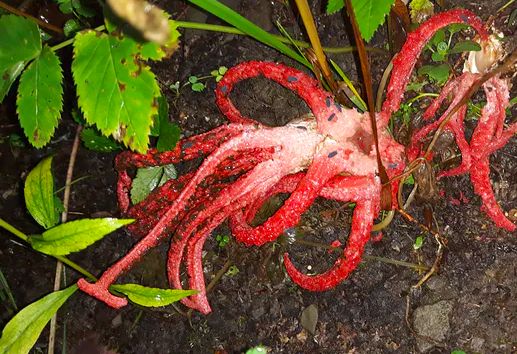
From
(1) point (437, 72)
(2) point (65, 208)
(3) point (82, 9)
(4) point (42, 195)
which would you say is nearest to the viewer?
(4) point (42, 195)

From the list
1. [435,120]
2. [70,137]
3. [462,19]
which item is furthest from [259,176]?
[70,137]

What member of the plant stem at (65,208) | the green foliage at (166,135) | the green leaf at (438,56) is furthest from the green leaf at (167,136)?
the green leaf at (438,56)

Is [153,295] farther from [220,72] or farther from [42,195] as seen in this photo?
[220,72]

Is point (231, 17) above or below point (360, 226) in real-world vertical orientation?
above

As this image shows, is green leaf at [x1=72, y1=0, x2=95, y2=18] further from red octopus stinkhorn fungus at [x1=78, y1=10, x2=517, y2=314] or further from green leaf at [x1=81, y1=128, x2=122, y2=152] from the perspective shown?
red octopus stinkhorn fungus at [x1=78, y1=10, x2=517, y2=314]

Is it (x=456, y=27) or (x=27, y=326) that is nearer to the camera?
(x=27, y=326)

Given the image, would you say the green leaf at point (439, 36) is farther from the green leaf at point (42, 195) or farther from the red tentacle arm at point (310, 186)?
the green leaf at point (42, 195)

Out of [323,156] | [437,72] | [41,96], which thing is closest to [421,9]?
[437,72]

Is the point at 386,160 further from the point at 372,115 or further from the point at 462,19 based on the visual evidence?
the point at 462,19
